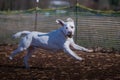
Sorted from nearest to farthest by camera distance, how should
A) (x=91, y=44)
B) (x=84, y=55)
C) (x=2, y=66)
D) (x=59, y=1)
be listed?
1. (x=2, y=66)
2. (x=84, y=55)
3. (x=91, y=44)
4. (x=59, y=1)

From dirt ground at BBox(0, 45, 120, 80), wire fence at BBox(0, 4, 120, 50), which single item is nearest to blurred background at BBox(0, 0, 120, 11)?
wire fence at BBox(0, 4, 120, 50)

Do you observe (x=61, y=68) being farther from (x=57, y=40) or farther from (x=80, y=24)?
(x=80, y=24)

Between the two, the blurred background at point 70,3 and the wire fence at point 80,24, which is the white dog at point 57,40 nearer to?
the wire fence at point 80,24

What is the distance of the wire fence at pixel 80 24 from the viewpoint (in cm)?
1847

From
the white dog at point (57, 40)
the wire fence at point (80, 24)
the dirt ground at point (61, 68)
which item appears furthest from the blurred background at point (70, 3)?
the white dog at point (57, 40)

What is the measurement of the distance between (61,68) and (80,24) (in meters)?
6.27

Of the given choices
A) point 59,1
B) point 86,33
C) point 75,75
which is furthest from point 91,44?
point 59,1

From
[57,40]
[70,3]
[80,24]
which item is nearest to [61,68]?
[57,40]

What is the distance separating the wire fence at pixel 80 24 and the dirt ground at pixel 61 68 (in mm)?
2153

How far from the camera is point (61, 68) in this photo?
12828 millimetres

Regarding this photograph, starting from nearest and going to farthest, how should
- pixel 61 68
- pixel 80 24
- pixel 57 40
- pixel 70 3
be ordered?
pixel 57 40 → pixel 61 68 → pixel 80 24 → pixel 70 3

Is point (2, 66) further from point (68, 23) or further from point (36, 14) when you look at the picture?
point (36, 14)

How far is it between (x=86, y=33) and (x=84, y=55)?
2881 millimetres

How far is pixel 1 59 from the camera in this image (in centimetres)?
1494
